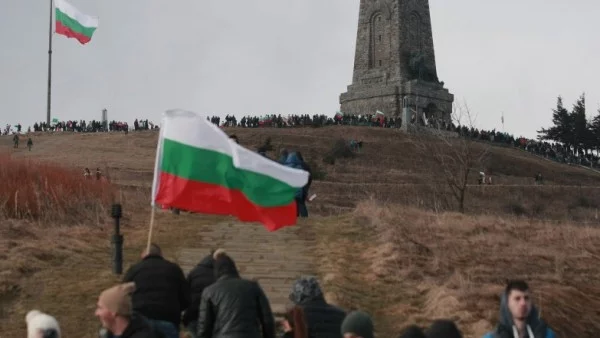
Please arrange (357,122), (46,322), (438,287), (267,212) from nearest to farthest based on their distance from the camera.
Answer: (46,322) → (267,212) → (438,287) → (357,122)

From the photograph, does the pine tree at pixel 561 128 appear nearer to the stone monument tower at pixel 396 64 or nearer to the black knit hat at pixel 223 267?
the stone monument tower at pixel 396 64

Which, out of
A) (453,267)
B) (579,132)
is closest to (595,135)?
(579,132)

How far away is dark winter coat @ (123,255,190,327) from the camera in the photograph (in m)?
6.64

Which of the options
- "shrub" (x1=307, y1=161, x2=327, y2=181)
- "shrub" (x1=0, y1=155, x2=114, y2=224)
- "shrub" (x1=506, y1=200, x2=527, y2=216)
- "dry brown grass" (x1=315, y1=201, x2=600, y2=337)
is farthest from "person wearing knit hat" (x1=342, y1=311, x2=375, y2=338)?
"shrub" (x1=307, y1=161, x2=327, y2=181)

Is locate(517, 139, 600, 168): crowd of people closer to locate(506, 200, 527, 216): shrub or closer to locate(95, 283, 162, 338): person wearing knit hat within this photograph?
locate(506, 200, 527, 216): shrub

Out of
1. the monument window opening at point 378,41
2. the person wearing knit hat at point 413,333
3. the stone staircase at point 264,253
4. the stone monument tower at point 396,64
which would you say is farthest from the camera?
the monument window opening at point 378,41

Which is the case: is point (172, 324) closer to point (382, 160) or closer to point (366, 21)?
point (382, 160)

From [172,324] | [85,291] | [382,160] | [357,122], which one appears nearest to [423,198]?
[382,160]

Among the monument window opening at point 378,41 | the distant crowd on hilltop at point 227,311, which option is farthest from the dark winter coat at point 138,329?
the monument window opening at point 378,41

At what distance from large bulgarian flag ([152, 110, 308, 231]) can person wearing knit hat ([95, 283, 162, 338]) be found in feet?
7.84

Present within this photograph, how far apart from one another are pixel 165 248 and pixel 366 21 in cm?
5151

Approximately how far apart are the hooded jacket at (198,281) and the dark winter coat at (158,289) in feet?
1.05

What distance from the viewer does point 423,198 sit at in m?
33.8

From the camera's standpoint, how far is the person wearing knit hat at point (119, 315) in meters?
5.10
